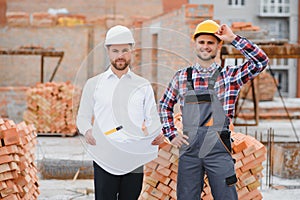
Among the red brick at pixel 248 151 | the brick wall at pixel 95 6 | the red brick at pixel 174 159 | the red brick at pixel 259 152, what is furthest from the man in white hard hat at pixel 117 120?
the brick wall at pixel 95 6

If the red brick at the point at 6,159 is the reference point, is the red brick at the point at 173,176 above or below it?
below

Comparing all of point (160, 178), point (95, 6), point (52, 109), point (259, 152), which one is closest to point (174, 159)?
point (160, 178)

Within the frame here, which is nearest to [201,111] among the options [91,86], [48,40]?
[91,86]

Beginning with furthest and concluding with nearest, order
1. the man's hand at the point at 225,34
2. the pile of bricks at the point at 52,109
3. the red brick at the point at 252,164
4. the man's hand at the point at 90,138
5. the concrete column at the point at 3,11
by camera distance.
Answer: the concrete column at the point at 3,11 → the pile of bricks at the point at 52,109 → the red brick at the point at 252,164 → the man's hand at the point at 90,138 → the man's hand at the point at 225,34

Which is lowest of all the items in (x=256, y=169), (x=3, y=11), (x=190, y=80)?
(x=256, y=169)

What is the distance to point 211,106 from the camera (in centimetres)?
443

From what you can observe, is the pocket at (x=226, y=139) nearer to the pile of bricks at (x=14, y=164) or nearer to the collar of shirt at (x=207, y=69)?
the collar of shirt at (x=207, y=69)

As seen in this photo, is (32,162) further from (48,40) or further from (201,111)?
(48,40)

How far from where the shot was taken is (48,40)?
2417 centimetres

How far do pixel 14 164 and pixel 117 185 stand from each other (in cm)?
137

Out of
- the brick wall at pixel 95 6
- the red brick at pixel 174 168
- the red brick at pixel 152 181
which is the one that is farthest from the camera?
the brick wall at pixel 95 6

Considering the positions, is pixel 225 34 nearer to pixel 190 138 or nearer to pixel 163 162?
pixel 190 138

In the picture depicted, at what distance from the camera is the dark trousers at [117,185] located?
4574mm

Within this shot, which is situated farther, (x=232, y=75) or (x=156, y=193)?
(x=156, y=193)
